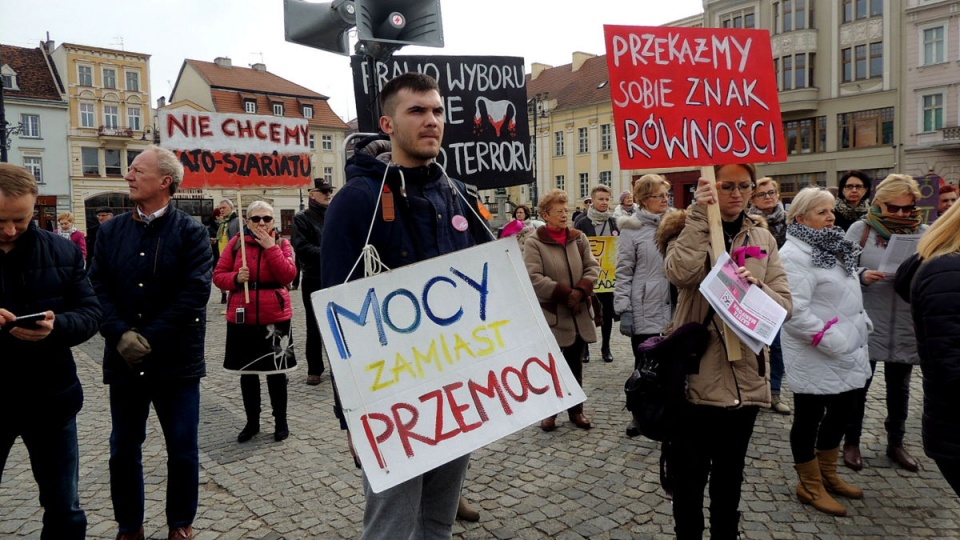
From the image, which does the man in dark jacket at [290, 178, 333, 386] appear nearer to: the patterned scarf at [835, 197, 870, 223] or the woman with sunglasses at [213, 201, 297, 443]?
the woman with sunglasses at [213, 201, 297, 443]

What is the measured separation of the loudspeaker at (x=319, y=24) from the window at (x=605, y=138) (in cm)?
4420

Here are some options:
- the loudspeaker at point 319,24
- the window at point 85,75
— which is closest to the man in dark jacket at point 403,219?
the loudspeaker at point 319,24

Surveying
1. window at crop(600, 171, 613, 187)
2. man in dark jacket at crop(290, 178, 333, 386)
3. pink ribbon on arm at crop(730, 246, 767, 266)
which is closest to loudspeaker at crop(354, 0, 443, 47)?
pink ribbon on arm at crop(730, 246, 767, 266)

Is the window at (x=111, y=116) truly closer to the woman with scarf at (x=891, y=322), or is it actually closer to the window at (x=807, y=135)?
the window at (x=807, y=135)

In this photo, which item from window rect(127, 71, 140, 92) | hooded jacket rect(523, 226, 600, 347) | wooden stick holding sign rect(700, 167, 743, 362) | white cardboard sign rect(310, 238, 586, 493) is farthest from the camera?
window rect(127, 71, 140, 92)

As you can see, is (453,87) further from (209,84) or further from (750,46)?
(209,84)

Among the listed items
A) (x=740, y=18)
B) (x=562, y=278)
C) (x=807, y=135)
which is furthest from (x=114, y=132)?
(x=562, y=278)

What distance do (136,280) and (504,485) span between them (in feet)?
8.24

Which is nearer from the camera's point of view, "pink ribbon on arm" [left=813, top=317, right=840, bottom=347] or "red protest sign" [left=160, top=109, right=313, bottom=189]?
"pink ribbon on arm" [left=813, top=317, right=840, bottom=347]

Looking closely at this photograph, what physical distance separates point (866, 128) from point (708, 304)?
37695 mm

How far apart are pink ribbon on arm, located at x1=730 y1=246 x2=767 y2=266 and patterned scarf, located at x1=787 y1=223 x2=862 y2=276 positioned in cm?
83

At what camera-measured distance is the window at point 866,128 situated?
33.9 metres

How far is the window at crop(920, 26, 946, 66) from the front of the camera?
105ft

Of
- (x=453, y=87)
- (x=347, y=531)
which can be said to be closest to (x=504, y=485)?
(x=347, y=531)
